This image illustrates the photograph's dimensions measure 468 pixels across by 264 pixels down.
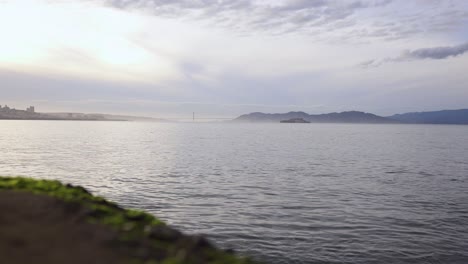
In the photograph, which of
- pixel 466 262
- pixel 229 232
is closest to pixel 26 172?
pixel 229 232

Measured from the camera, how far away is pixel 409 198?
106 ft

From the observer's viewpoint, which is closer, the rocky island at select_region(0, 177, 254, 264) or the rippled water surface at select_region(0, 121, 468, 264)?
the rocky island at select_region(0, 177, 254, 264)

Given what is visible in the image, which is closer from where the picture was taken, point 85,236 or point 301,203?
point 85,236

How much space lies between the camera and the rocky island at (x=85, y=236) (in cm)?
765

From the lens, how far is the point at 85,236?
8.58 meters

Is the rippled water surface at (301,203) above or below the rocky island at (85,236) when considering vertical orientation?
below

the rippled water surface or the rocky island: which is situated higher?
the rocky island

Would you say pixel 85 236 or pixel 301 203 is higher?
pixel 85 236

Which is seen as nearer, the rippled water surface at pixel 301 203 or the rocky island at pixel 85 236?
the rocky island at pixel 85 236

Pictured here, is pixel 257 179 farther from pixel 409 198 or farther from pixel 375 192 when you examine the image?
pixel 409 198

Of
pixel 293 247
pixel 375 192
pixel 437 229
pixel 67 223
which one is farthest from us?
pixel 375 192

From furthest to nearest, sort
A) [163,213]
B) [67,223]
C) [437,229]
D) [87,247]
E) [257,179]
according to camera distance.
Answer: [257,179] → [163,213] → [437,229] → [67,223] → [87,247]

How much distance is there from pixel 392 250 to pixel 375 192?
16.8 meters

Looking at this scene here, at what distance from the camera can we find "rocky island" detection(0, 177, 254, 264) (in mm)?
7652
